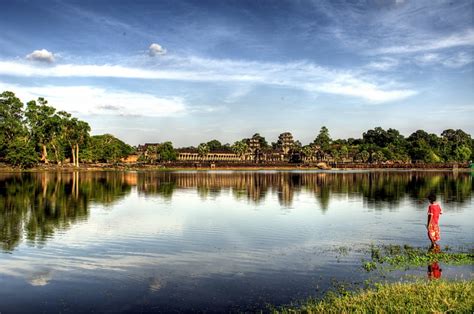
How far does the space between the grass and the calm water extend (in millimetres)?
719

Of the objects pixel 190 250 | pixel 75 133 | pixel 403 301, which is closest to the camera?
pixel 403 301

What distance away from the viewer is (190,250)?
2044 centimetres

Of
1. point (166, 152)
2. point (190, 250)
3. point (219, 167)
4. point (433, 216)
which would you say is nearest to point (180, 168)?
point (219, 167)

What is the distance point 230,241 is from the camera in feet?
75.2

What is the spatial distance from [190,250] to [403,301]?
11.2 meters

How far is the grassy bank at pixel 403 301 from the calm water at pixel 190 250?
152 cm

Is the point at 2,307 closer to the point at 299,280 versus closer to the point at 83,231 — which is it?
the point at 299,280

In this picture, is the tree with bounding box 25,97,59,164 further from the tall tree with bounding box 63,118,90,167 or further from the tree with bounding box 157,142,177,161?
the tree with bounding box 157,142,177,161

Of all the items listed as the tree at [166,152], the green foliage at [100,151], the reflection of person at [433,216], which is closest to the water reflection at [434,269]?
the reflection of person at [433,216]

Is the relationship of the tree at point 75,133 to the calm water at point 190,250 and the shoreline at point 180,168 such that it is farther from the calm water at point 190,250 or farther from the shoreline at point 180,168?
the calm water at point 190,250

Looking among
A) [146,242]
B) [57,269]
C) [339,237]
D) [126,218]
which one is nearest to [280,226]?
[339,237]

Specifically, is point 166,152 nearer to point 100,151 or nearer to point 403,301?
point 100,151

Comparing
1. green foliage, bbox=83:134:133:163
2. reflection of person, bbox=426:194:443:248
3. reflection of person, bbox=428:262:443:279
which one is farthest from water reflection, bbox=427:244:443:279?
green foliage, bbox=83:134:133:163

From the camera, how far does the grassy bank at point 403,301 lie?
1070cm
